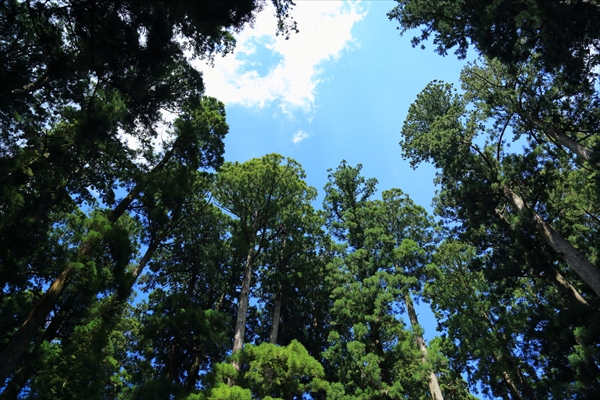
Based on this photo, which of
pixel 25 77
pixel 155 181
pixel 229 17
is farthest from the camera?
pixel 155 181

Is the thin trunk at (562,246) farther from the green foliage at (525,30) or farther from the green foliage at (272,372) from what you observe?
the green foliage at (272,372)

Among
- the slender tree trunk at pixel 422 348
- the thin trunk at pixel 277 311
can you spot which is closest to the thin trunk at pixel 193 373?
the thin trunk at pixel 277 311

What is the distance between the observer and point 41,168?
8.86 meters

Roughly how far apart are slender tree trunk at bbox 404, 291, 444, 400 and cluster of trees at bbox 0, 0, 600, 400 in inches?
3.5

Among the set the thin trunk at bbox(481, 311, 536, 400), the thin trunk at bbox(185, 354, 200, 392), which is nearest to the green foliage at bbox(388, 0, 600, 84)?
the thin trunk at bbox(481, 311, 536, 400)

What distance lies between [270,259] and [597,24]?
13204mm

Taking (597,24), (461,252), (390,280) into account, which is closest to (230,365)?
(390,280)

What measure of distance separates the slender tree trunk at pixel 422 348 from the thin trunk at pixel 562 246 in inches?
189

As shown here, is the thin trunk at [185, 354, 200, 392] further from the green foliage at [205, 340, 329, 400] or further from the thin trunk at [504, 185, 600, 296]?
the thin trunk at [504, 185, 600, 296]

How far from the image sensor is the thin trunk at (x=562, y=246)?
8.04m

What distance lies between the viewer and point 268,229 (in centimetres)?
1501

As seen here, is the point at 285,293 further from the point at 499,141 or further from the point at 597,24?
the point at 597,24

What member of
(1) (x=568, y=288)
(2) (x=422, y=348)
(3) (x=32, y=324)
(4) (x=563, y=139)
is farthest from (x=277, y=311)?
(4) (x=563, y=139)

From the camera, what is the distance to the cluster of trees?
22.4 ft
